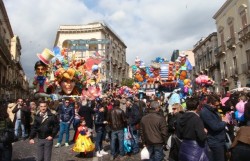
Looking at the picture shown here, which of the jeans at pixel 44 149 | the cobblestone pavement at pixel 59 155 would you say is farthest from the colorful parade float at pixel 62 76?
the jeans at pixel 44 149

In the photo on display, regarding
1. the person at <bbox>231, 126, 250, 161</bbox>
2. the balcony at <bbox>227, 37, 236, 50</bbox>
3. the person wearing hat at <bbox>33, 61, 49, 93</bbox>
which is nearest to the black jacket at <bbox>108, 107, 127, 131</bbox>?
the person at <bbox>231, 126, 250, 161</bbox>

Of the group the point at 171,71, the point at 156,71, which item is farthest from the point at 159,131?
the point at 156,71

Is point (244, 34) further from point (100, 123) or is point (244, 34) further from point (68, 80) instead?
point (100, 123)

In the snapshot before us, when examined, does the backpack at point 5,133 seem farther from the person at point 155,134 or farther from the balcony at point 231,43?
the balcony at point 231,43

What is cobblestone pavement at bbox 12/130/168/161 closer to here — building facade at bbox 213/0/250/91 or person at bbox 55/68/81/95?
person at bbox 55/68/81/95

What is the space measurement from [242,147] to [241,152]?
7cm

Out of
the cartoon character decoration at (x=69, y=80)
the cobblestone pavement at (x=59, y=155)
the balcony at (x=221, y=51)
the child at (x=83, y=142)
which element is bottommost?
the cobblestone pavement at (x=59, y=155)

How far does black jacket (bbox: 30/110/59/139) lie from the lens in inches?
229

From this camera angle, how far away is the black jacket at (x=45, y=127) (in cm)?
580

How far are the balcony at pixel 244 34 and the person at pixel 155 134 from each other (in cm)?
2411

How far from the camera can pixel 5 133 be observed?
18.3 feet

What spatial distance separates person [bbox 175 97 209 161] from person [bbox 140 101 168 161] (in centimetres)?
91

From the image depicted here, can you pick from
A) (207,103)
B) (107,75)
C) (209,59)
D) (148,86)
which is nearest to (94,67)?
(148,86)

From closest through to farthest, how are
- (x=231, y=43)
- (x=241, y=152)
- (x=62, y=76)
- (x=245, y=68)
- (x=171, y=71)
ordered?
(x=241, y=152) < (x=171, y=71) < (x=62, y=76) < (x=245, y=68) < (x=231, y=43)
